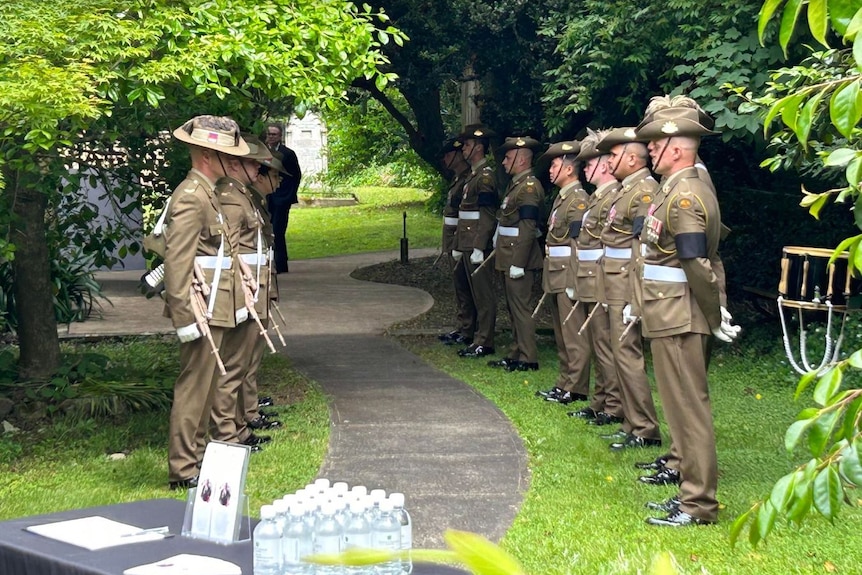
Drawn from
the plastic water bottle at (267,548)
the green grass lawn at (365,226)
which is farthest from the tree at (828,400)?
the green grass lawn at (365,226)

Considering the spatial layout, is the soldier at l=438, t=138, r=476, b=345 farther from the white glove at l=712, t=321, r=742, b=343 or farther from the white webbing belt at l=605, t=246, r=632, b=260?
the white glove at l=712, t=321, r=742, b=343

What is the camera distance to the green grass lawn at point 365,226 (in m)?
24.8

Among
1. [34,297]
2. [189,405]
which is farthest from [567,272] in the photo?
[34,297]

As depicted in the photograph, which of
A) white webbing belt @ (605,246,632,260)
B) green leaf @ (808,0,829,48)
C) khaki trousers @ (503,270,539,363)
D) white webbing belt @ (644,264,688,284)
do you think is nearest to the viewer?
green leaf @ (808,0,829,48)

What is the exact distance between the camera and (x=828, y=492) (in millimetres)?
2004

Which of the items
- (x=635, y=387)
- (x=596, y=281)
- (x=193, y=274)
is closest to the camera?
(x=193, y=274)

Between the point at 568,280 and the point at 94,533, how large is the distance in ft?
21.3

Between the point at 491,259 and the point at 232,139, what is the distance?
508cm

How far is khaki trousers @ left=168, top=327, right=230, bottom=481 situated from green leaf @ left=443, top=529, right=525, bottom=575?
5.95 meters

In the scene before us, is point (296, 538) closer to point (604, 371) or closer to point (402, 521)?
point (402, 521)

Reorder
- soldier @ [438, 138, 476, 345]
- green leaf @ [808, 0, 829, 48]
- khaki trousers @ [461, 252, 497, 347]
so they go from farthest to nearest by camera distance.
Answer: soldier @ [438, 138, 476, 345] → khaki trousers @ [461, 252, 497, 347] → green leaf @ [808, 0, 829, 48]

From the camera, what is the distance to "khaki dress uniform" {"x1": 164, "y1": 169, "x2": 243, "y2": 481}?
6797mm

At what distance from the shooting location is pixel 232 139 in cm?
720

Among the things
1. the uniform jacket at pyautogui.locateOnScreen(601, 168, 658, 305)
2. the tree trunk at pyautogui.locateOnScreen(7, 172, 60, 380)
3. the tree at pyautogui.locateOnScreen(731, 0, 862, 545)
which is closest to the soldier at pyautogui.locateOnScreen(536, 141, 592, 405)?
the uniform jacket at pyautogui.locateOnScreen(601, 168, 658, 305)
